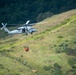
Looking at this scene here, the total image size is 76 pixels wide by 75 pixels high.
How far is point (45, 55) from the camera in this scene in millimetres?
69500

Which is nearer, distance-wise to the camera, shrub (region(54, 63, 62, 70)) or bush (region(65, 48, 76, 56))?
shrub (region(54, 63, 62, 70))

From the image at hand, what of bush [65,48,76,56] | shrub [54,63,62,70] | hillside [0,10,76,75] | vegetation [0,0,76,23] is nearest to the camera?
hillside [0,10,76,75]

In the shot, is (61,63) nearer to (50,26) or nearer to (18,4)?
(50,26)

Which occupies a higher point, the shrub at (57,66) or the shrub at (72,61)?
the shrub at (72,61)

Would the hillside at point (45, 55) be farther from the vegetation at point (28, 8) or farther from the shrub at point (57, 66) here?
the vegetation at point (28, 8)

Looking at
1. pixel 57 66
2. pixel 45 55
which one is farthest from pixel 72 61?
pixel 45 55

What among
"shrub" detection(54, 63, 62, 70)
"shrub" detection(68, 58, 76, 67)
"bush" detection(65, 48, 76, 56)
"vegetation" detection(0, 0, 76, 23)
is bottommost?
"shrub" detection(54, 63, 62, 70)

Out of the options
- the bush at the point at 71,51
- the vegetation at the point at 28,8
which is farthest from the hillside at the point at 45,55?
the vegetation at the point at 28,8

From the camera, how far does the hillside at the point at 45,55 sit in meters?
62.9

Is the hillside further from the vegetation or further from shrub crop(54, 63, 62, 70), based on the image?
the vegetation

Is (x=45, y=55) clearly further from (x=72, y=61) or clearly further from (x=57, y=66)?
(x=72, y=61)

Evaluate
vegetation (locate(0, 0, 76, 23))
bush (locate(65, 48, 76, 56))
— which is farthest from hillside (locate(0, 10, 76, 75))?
vegetation (locate(0, 0, 76, 23))

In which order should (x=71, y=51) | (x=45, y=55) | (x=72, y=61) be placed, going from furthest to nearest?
(x=71, y=51), (x=45, y=55), (x=72, y=61)

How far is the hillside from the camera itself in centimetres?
6294
